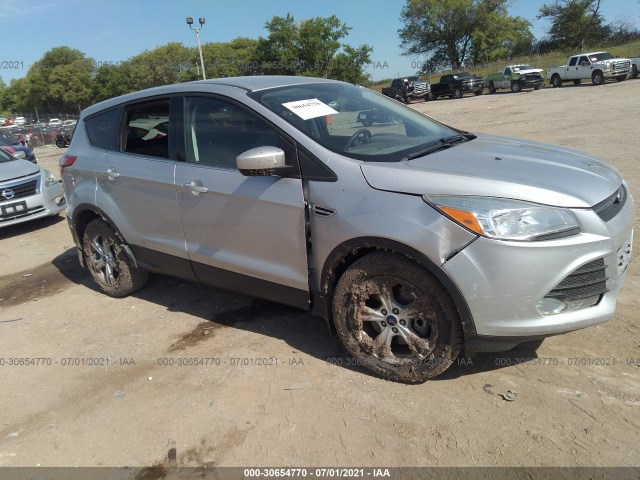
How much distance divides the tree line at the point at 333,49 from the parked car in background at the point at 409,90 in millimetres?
14670

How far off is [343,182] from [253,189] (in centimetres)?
68

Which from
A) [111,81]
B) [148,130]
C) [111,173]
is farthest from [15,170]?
Answer: [111,81]

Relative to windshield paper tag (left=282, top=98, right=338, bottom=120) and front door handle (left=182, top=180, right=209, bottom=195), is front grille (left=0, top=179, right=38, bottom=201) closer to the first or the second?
front door handle (left=182, top=180, right=209, bottom=195)

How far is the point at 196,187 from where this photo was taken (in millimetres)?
3727

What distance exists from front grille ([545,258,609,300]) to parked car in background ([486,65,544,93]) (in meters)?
34.6

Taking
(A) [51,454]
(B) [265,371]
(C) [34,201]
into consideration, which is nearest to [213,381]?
(B) [265,371]

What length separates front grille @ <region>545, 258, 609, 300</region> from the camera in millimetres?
2693

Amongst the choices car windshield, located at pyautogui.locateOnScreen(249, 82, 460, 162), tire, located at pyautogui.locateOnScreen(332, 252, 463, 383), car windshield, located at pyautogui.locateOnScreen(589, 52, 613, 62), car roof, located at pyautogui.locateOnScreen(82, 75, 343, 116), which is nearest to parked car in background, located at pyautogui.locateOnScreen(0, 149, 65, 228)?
car roof, located at pyautogui.locateOnScreen(82, 75, 343, 116)

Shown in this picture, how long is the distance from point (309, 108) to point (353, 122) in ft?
1.06

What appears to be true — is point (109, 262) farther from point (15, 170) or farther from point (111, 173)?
point (15, 170)

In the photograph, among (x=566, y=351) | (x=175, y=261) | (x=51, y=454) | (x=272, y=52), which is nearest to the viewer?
(x=51, y=454)

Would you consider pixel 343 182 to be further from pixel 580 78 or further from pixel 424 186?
pixel 580 78

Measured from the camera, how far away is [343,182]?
3.06 metres

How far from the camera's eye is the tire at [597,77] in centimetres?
2972
